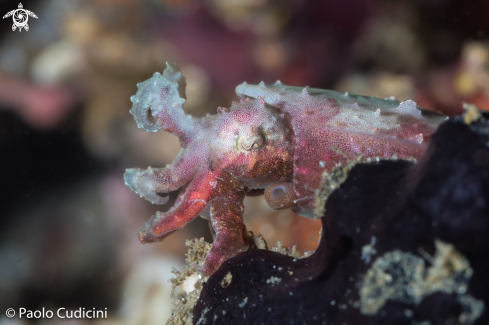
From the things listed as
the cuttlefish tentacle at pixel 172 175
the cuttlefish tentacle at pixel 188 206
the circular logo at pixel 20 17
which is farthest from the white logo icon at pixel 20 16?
the cuttlefish tentacle at pixel 188 206

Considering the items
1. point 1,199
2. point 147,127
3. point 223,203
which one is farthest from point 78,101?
point 223,203

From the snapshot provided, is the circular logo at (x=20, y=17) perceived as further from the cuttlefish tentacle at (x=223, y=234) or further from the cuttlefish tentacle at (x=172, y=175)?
the cuttlefish tentacle at (x=223, y=234)

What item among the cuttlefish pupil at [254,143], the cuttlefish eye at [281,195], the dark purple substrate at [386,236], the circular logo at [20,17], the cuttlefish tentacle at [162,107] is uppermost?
the circular logo at [20,17]

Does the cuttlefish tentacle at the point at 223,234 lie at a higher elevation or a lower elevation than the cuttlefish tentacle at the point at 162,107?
lower

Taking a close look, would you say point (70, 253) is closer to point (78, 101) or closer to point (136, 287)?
point (136, 287)

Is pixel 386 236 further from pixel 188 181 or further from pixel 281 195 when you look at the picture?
pixel 188 181
